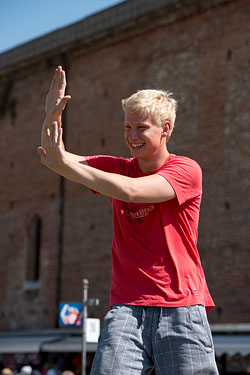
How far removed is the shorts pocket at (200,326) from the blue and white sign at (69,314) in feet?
45.3

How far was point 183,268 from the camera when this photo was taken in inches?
125

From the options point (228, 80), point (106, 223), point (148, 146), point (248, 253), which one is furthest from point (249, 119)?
point (148, 146)

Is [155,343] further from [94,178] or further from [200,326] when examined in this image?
[94,178]

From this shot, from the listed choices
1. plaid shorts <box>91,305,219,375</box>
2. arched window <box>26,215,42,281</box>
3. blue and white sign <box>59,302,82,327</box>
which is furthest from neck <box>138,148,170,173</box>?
arched window <box>26,215,42,281</box>

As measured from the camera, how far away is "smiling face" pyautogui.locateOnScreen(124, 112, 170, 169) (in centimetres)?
324

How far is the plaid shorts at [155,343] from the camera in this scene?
3.07m

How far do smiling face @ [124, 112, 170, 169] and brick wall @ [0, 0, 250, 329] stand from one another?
52.0 feet

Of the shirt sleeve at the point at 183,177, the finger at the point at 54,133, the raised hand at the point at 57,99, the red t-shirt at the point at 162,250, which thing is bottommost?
the red t-shirt at the point at 162,250

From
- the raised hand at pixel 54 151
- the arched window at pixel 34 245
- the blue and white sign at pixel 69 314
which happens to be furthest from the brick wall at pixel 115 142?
the raised hand at pixel 54 151

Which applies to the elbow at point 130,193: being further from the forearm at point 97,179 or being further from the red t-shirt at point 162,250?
the red t-shirt at point 162,250

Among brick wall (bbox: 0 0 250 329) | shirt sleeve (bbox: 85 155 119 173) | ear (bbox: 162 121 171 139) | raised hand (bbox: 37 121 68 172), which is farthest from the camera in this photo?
brick wall (bbox: 0 0 250 329)

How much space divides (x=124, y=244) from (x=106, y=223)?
19084 mm

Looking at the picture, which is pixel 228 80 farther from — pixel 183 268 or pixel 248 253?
pixel 183 268

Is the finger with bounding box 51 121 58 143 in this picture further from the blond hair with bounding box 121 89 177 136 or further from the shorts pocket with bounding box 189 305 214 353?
the shorts pocket with bounding box 189 305 214 353
